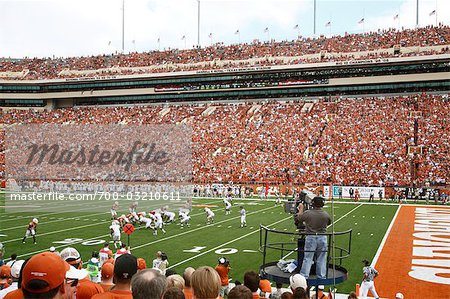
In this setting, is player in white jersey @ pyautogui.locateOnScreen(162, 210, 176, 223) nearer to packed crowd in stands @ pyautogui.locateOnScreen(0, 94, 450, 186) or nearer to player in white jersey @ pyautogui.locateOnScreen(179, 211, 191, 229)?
player in white jersey @ pyautogui.locateOnScreen(179, 211, 191, 229)

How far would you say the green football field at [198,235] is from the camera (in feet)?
46.9

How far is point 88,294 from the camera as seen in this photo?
4586mm

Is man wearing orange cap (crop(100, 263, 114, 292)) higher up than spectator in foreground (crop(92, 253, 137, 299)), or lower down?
lower down

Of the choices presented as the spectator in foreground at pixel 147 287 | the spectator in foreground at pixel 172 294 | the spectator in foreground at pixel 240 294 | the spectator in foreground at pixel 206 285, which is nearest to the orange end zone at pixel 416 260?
the spectator in foreground at pixel 240 294

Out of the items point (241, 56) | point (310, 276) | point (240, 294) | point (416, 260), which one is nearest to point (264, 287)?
point (310, 276)

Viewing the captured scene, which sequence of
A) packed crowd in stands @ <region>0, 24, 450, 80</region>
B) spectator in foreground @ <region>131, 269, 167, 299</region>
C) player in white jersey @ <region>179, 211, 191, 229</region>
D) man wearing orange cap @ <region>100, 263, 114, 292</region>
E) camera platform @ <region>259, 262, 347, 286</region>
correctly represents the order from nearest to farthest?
spectator in foreground @ <region>131, 269, 167, 299</region> < man wearing orange cap @ <region>100, 263, 114, 292</region> < camera platform @ <region>259, 262, 347, 286</region> < player in white jersey @ <region>179, 211, 191, 229</region> < packed crowd in stands @ <region>0, 24, 450, 80</region>

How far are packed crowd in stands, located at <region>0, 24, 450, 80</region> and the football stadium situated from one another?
0.27m

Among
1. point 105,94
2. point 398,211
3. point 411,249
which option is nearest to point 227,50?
point 105,94

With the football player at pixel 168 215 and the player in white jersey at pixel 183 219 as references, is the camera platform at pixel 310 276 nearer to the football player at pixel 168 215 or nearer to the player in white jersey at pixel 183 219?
the player in white jersey at pixel 183 219

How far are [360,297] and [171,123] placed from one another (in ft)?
142

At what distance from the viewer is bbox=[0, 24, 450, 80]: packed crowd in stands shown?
49000 millimetres

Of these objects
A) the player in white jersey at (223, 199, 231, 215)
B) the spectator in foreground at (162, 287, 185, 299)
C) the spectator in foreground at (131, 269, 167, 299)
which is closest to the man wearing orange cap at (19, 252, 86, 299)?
the spectator in foreground at (131, 269, 167, 299)

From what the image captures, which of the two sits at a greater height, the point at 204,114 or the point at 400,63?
the point at 400,63

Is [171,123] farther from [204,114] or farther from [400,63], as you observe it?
[400,63]
